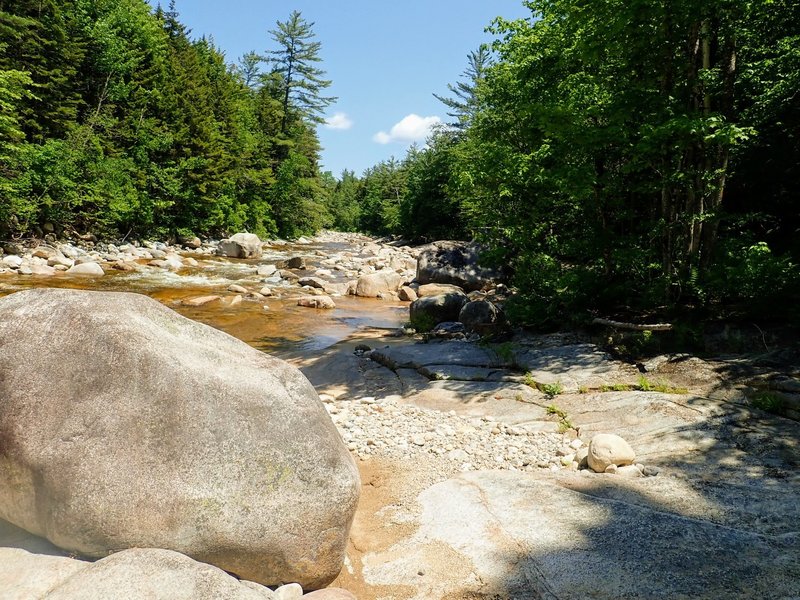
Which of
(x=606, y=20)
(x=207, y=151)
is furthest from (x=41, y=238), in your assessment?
(x=606, y=20)

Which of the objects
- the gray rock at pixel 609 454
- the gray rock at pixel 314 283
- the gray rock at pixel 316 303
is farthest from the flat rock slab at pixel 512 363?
the gray rock at pixel 314 283

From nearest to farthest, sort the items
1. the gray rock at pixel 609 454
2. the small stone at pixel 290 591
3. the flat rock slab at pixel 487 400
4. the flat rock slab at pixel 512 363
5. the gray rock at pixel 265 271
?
the small stone at pixel 290 591
the gray rock at pixel 609 454
the flat rock slab at pixel 487 400
the flat rock slab at pixel 512 363
the gray rock at pixel 265 271

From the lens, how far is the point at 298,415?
3.56 meters

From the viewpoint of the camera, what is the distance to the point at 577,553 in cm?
331

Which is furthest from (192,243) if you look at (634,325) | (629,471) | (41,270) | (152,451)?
(629,471)

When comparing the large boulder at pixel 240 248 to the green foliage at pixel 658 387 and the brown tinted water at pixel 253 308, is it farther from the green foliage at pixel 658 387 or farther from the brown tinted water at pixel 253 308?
the green foliage at pixel 658 387

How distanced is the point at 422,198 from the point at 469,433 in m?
35.7

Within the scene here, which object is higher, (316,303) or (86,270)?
(86,270)

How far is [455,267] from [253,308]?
26.2 feet

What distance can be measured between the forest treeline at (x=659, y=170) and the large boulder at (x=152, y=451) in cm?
626

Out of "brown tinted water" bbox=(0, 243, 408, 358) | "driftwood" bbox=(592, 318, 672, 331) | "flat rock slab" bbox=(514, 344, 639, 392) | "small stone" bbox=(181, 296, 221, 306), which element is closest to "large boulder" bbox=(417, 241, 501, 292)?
"brown tinted water" bbox=(0, 243, 408, 358)

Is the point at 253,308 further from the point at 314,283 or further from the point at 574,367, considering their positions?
the point at 574,367

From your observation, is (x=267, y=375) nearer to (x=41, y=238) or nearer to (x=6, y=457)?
(x=6, y=457)

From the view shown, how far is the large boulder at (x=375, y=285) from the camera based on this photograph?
1920 cm
